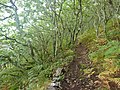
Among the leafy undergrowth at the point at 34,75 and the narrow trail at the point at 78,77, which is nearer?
the narrow trail at the point at 78,77

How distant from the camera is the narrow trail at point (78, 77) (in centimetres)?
539

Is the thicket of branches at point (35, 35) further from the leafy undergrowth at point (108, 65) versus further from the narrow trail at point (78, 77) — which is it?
the leafy undergrowth at point (108, 65)

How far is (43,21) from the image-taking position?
31.5ft

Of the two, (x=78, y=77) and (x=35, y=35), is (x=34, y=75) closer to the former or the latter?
(x=78, y=77)

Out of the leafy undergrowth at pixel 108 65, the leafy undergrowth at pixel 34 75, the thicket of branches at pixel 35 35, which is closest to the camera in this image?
the leafy undergrowth at pixel 108 65

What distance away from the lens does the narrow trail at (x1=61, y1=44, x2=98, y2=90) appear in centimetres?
539

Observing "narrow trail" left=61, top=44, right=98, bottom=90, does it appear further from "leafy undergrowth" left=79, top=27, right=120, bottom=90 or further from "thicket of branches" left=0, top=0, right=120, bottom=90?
"thicket of branches" left=0, top=0, right=120, bottom=90

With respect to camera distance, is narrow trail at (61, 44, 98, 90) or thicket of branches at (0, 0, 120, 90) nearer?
narrow trail at (61, 44, 98, 90)

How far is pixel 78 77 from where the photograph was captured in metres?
5.87

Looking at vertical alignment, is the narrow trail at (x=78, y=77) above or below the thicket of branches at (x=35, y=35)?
below

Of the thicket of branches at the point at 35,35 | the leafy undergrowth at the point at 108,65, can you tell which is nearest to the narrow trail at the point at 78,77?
the leafy undergrowth at the point at 108,65

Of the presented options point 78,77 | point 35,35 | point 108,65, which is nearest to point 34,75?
point 78,77

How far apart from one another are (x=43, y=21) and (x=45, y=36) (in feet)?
3.17

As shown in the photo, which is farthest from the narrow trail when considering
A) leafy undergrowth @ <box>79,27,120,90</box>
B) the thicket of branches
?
the thicket of branches
